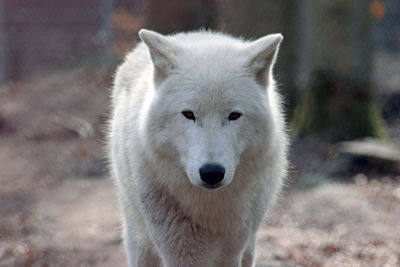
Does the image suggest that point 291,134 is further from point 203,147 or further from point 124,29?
point 124,29

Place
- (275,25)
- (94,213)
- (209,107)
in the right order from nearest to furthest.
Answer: (209,107)
(94,213)
(275,25)

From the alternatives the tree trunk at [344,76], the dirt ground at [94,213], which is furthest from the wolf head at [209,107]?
Answer: the tree trunk at [344,76]

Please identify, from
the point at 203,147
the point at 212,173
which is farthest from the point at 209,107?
the point at 212,173

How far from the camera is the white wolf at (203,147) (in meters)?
3.28

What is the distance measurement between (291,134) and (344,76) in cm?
103

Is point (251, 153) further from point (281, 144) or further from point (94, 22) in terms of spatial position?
point (94, 22)

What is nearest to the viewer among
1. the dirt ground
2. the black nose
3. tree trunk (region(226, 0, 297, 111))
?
the black nose

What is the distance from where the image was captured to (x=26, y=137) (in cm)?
980

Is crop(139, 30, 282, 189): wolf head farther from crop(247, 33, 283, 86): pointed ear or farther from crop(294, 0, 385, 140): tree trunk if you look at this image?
crop(294, 0, 385, 140): tree trunk

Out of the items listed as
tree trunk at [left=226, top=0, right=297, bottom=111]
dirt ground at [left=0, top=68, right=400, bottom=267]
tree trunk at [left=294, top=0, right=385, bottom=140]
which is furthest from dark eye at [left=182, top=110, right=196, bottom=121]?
tree trunk at [left=226, top=0, right=297, bottom=111]

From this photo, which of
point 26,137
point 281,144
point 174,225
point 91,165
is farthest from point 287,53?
point 174,225

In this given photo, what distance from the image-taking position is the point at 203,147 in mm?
3182

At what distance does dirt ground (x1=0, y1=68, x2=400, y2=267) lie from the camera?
5406 mm

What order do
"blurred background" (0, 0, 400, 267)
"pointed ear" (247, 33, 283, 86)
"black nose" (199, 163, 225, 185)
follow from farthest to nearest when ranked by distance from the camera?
"blurred background" (0, 0, 400, 267), "pointed ear" (247, 33, 283, 86), "black nose" (199, 163, 225, 185)
